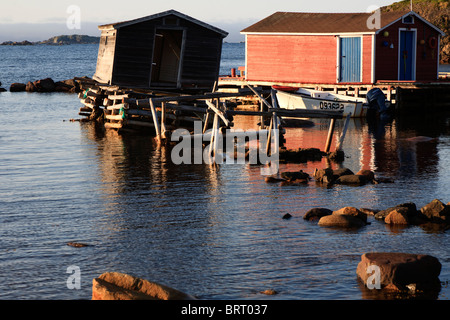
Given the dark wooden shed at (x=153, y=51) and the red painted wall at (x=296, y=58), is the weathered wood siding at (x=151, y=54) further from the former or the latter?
the red painted wall at (x=296, y=58)

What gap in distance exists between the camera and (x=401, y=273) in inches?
368

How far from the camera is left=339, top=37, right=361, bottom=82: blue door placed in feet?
115

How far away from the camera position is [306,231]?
12.1 metres

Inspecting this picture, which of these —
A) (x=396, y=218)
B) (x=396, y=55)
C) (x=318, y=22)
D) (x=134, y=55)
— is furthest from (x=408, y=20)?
(x=396, y=218)

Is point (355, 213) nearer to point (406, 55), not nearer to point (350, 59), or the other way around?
point (350, 59)

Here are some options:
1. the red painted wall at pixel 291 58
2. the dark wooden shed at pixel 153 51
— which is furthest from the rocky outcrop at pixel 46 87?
the dark wooden shed at pixel 153 51

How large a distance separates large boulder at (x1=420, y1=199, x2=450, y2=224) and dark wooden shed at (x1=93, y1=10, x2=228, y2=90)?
60.1ft

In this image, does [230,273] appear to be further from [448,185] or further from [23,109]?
[23,109]

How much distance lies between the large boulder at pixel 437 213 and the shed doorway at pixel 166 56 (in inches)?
829

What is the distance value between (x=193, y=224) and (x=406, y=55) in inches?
1026

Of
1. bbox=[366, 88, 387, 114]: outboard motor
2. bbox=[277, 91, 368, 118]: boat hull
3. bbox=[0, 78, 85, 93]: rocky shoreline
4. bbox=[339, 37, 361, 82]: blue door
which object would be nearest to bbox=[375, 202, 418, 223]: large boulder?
bbox=[277, 91, 368, 118]: boat hull

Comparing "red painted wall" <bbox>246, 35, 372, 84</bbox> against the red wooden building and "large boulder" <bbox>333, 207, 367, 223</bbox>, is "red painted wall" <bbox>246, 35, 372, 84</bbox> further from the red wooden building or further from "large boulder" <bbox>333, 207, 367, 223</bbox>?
"large boulder" <bbox>333, 207, 367, 223</bbox>

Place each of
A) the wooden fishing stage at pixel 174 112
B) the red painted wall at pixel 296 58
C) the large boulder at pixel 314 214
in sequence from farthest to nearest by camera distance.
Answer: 1. the red painted wall at pixel 296 58
2. the wooden fishing stage at pixel 174 112
3. the large boulder at pixel 314 214

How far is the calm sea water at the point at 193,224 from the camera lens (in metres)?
9.71
